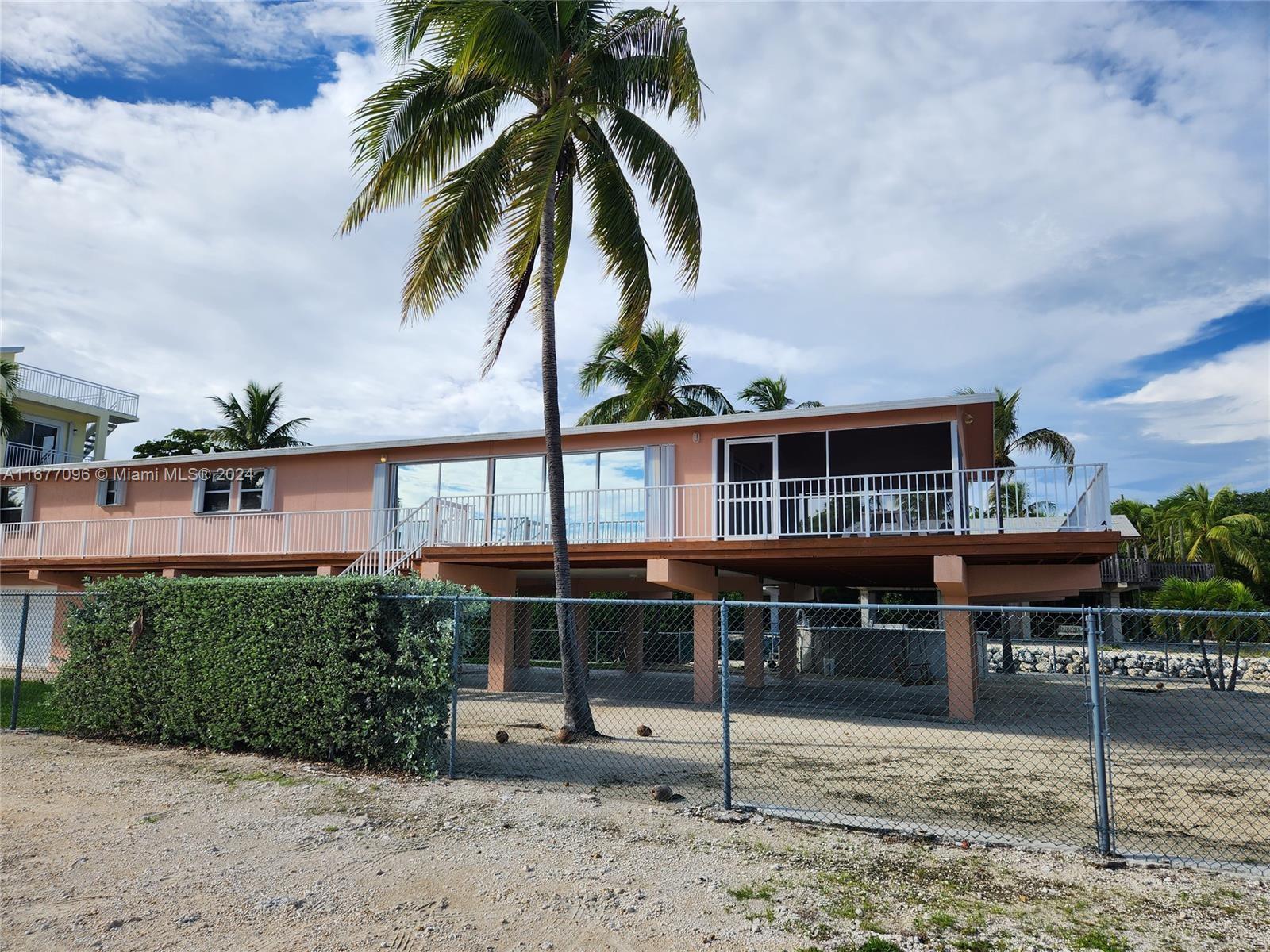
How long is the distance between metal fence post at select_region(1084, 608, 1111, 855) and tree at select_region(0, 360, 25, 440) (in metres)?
28.7

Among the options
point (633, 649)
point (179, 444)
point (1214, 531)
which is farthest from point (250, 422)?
point (1214, 531)

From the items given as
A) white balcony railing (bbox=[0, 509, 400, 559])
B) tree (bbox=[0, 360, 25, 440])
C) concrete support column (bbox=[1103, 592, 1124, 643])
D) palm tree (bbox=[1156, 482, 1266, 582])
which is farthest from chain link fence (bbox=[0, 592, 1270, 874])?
palm tree (bbox=[1156, 482, 1266, 582])

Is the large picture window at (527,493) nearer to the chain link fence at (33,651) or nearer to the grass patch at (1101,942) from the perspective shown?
the chain link fence at (33,651)

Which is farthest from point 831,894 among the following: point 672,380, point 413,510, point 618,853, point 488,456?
point 672,380

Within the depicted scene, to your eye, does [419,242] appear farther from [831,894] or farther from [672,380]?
[672,380]

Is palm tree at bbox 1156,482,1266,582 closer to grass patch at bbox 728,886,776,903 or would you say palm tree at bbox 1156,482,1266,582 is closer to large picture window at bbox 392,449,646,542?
large picture window at bbox 392,449,646,542

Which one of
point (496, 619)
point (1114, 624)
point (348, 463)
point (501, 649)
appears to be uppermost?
point (348, 463)

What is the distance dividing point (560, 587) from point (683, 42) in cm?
731

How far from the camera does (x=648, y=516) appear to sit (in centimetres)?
1616

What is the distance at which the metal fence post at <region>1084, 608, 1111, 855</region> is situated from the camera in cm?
602

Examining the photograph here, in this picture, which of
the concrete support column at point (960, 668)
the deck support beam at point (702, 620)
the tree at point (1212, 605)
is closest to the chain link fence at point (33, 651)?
the deck support beam at point (702, 620)

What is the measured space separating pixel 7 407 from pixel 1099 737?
29009 mm

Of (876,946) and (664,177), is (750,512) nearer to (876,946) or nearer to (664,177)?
(664,177)

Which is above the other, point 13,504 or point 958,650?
point 13,504
